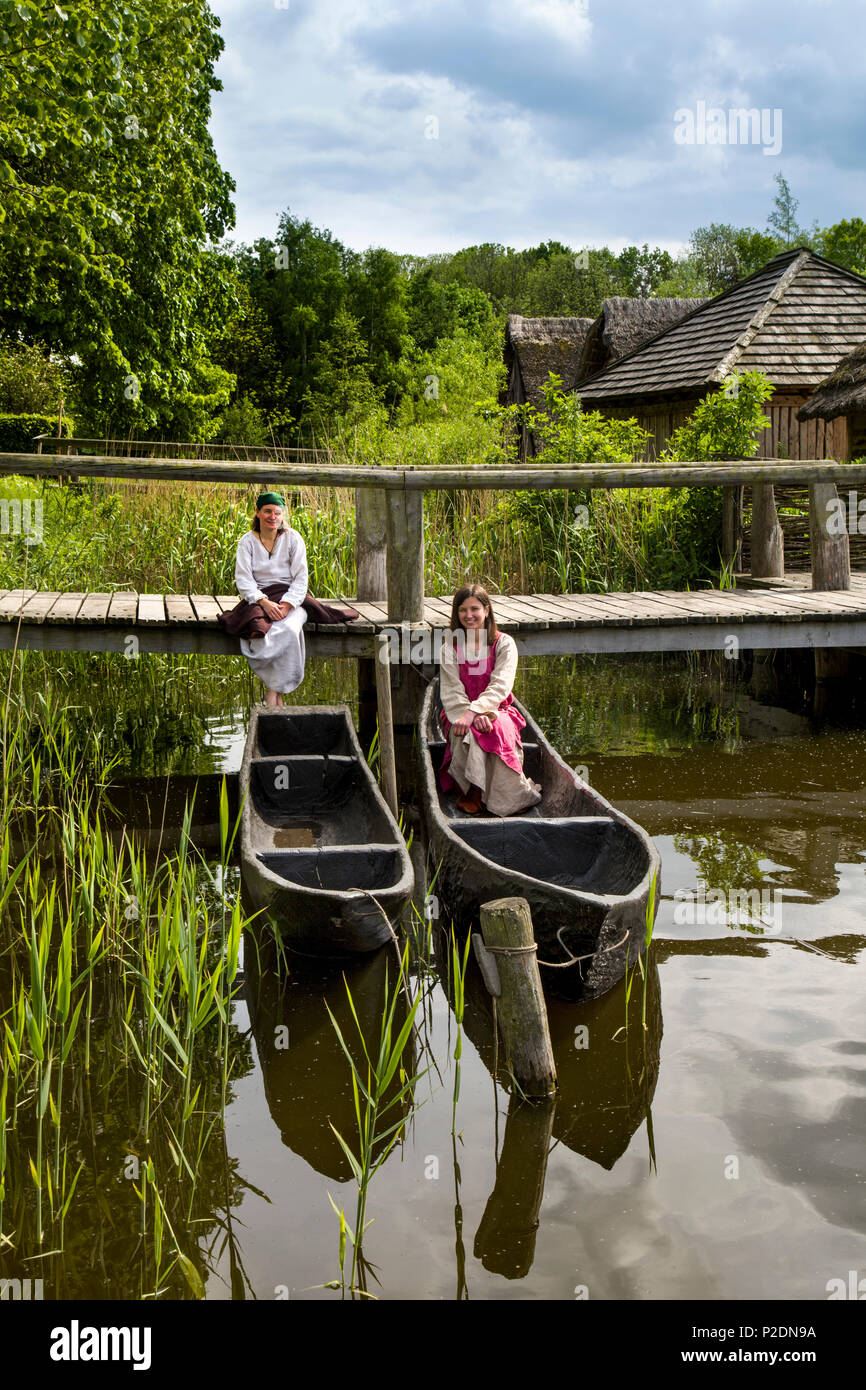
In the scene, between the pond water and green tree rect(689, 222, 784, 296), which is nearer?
the pond water

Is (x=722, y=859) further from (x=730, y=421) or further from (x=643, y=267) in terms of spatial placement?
(x=643, y=267)

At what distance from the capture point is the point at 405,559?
7.55 metres

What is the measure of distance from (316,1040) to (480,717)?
2.09 metres

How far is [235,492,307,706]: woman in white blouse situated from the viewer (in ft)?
23.5

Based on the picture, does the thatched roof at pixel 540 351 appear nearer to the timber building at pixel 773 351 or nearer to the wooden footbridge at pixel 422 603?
the timber building at pixel 773 351

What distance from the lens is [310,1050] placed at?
4.17 metres

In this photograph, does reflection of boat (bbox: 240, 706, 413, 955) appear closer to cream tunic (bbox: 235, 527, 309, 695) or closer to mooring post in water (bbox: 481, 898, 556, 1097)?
cream tunic (bbox: 235, 527, 309, 695)

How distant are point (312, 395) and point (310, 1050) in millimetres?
39361

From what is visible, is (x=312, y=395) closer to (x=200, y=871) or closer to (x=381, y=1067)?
(x=200, y=871)

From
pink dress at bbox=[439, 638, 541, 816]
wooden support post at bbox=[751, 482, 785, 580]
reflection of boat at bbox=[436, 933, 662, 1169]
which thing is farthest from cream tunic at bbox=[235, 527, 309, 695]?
wooden support post at bbox=[751, 482, 785, 580]

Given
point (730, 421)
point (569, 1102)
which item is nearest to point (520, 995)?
point (569, 1102)

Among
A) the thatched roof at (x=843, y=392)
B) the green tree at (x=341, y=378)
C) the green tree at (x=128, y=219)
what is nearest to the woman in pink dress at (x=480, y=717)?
the green tree at (x=128, y=219)

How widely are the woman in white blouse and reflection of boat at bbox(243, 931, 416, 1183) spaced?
7.95ft

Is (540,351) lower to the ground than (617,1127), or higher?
higher
